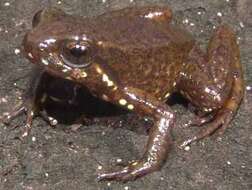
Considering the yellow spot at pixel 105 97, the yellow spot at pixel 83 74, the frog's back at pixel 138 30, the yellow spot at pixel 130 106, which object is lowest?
the yellow spot at pixel 130 106

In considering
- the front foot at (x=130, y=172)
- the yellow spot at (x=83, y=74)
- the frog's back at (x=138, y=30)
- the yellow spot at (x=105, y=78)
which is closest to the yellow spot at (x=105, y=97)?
the yellow spot at (x=105, y=78)

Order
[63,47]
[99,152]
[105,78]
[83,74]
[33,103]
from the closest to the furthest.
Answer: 1. [63,47]
2. [83,74]
3. [105,78]
4. [99,152]
5. [33,103]

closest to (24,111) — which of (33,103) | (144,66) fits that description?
(33,103)

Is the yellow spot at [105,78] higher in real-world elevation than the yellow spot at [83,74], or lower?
lower

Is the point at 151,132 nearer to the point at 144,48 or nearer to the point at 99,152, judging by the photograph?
the point at 99,152

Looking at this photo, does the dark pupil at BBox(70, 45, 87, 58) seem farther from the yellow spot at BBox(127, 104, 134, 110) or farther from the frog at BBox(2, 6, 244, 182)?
the yellow spot at BBox(127, 104, 134, 110)

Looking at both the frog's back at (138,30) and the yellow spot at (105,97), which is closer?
the frog's back at (138,30)

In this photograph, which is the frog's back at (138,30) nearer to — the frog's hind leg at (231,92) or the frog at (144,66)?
the frog at (144,66)

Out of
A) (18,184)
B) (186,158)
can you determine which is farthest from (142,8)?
(18,184)
